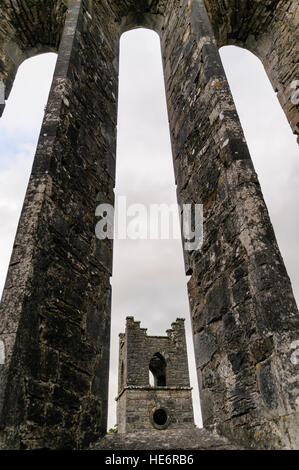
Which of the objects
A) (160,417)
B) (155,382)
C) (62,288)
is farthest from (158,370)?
(62,288)

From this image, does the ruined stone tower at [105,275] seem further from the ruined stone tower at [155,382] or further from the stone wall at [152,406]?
the stone wall at [152,406]

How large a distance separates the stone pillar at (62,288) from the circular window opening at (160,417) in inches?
622

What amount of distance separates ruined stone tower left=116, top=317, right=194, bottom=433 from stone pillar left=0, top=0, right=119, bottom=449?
15051 mm

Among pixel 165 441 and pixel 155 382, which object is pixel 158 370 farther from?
pixel 165 441

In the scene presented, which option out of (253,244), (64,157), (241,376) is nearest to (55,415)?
(241,376)

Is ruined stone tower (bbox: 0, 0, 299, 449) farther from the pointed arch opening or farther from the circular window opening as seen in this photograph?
the pointed arch opening

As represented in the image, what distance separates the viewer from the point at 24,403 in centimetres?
173

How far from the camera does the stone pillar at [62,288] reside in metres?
1.79

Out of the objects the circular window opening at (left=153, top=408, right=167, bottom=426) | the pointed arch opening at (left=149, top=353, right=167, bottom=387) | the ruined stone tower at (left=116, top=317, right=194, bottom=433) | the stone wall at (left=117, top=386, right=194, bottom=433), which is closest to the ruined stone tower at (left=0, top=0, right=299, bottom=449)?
the ruined stone tower at (left=116, top=317, right=194, bottom=433)

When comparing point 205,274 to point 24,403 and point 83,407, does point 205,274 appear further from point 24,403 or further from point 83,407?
point 24,403

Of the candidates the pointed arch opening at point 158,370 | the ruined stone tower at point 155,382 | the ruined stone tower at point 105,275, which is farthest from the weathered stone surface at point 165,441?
the pointed arch opening at point 158,370

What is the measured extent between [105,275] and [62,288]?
64 centimetres

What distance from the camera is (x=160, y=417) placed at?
1619cm

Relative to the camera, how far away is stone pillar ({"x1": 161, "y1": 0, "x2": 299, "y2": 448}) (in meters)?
1.83
